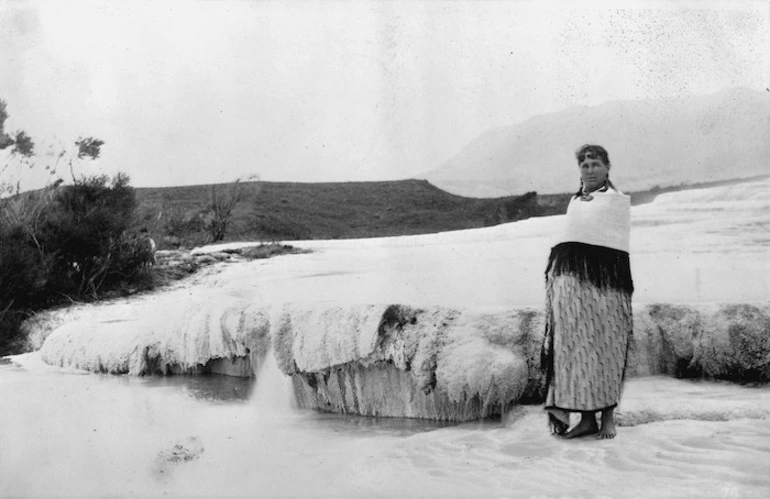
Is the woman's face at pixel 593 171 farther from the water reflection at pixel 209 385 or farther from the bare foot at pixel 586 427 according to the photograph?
the water reflection at pixel 209 385

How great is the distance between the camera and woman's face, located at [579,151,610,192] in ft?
10.4

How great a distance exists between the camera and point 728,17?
13.7 ft

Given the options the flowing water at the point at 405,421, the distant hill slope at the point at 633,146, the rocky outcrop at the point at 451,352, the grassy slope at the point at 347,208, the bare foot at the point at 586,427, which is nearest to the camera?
the flowing water at the point at 405,421

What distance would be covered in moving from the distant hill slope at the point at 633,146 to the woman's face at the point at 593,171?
848 mm

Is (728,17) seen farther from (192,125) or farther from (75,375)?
(75,375)

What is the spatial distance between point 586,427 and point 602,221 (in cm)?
78

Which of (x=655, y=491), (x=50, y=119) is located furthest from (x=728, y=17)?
(x=50, y=119)

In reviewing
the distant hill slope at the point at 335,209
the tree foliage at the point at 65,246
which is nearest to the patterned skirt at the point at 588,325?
the distant hill slope at the point at 335,209

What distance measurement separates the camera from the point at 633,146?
4062 mm

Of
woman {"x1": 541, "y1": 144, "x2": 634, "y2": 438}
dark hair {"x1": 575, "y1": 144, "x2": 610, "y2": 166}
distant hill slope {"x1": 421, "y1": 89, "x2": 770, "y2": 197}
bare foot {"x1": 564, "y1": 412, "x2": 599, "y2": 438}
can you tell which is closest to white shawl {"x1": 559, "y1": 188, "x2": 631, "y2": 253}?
woman {"x1": 541, "y1": 144, "x2": 634, "y2": 438}

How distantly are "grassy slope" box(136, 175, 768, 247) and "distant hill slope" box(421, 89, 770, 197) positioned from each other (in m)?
0.10

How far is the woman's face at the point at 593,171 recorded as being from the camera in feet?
10.4

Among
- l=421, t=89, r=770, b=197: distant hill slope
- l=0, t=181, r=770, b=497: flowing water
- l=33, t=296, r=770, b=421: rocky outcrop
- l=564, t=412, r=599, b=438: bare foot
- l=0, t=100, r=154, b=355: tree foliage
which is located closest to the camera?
l=0, t=181, r=770, b=497: flowing water

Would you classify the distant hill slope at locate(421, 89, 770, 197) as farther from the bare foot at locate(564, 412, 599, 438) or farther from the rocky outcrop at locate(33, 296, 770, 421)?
the bare foot at locate(564, 412, 599, 438)
